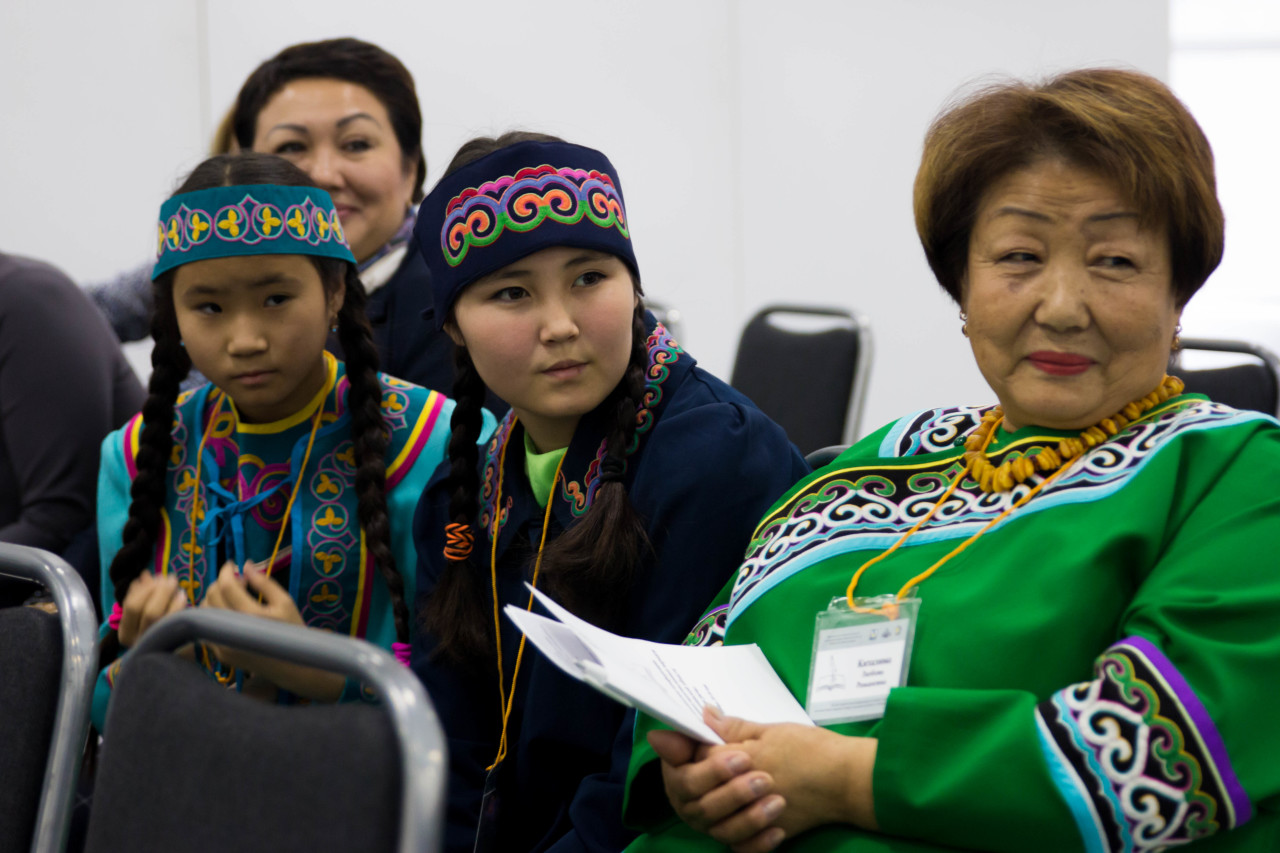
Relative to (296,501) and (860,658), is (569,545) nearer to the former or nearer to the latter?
(860,658)

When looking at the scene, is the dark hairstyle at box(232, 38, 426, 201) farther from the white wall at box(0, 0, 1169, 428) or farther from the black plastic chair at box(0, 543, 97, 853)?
the white wall at box(0, 0, 1169, 428)

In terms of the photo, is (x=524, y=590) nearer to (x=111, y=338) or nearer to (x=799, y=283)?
(x=111, y=338)

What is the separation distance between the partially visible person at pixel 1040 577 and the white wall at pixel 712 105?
3718 mm

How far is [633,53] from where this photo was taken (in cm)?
499

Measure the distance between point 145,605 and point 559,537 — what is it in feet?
1.84

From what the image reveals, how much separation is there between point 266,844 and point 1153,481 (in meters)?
0.81

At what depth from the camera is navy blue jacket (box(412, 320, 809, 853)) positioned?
1.46 m

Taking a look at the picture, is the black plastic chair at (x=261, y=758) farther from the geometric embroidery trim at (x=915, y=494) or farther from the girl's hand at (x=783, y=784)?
the geometric embroidery trim at (x=915, y=494)

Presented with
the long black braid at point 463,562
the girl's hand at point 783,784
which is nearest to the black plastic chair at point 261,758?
the girl's hand at point 783,784

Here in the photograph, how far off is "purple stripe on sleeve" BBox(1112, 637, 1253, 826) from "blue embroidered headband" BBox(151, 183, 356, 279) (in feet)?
4.36

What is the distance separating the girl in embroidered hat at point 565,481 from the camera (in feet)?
4.80

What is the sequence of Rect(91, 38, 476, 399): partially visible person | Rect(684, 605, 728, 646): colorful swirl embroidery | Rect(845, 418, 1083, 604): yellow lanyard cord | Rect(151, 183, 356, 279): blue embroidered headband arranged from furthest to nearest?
Rect(91, 38, 476, 399): partially visible person → Rect(151, 183, 356, 279): blue embroidered headband → Rect(684, 605, 728, 646): colorful swirl embroidery → Rect(845, 418, 1083, 604): yellow lanyard cord

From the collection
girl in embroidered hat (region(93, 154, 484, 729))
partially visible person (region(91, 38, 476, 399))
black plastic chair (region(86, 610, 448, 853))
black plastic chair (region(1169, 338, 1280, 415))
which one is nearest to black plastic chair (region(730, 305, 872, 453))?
black plastic chair (region(1169, 338, 1280, 415))

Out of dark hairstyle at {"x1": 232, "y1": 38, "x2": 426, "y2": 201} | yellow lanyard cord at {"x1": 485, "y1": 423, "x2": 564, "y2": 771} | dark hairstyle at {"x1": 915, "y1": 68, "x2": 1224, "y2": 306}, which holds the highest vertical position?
dark hairstyle at {"x1": 232, "y1": 38, "x2": 426, "y2": 201}
